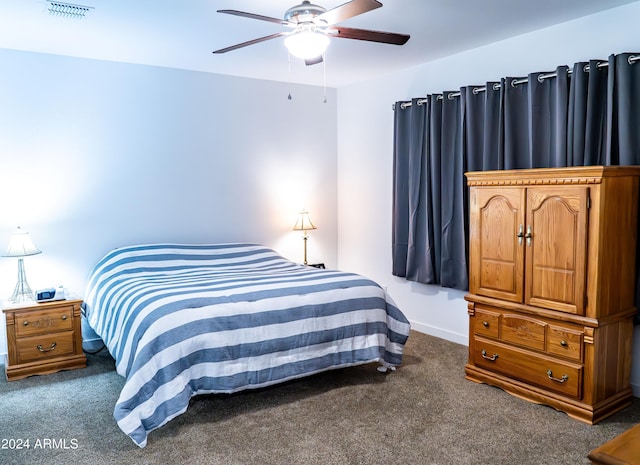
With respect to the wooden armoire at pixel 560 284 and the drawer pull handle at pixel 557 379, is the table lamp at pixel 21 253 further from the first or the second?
the drawer pull handle at pixel 557 379

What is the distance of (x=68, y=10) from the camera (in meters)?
3.04

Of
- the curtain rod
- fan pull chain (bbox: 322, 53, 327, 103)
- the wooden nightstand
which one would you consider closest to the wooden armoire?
the curtain rod

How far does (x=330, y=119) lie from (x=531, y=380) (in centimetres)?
357

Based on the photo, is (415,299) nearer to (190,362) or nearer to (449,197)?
(449,197)

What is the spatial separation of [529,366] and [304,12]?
246 cm

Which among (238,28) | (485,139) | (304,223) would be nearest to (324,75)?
(304,223)

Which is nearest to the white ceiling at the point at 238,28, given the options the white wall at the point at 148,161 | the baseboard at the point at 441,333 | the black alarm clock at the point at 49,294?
the white wall at the point at 148,161

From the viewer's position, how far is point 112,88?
4.33 m

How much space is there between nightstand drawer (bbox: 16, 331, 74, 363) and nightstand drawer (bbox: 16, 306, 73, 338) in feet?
0.14

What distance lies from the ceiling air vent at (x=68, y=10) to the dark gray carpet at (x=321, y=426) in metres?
2.44

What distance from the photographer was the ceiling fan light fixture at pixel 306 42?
2525 mm

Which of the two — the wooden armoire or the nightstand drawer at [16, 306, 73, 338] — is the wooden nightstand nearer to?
the nightstand drawer at [16, 306, 73, 338]

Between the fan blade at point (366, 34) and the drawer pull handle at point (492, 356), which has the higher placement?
the fan blade at point (366, 34)

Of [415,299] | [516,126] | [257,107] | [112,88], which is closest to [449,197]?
[516,126]
